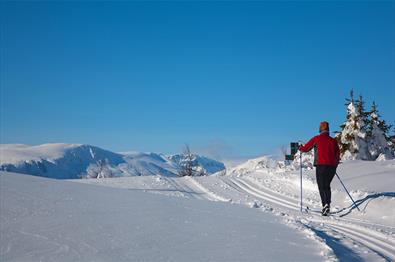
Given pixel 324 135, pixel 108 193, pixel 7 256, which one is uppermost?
pixel 324 135

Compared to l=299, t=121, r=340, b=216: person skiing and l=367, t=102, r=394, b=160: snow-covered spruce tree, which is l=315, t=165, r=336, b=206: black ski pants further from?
l=367, t=102, r=394, b=160: snow-covered spruce tree

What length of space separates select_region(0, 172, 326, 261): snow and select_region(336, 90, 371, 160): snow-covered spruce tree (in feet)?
91.6

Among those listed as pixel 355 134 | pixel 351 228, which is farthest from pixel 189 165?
pixel 351 228

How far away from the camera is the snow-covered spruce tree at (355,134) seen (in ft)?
113

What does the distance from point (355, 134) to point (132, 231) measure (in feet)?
104

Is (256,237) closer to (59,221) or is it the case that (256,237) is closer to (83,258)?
(83,258)

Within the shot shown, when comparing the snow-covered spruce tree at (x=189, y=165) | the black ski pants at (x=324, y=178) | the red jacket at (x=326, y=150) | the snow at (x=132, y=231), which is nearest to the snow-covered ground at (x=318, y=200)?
the black ski pants at (x=324, y=178)

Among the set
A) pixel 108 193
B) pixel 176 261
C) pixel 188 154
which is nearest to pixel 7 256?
pixel 176 261

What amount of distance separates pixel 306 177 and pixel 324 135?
17.3ft

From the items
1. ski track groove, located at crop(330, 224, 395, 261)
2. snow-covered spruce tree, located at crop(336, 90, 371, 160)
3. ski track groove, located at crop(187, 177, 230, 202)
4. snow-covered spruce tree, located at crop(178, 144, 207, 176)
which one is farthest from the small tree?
ski track groove, located at crop(330, 224, 395, 261)

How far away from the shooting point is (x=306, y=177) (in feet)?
54.3

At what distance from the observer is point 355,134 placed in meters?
34.7

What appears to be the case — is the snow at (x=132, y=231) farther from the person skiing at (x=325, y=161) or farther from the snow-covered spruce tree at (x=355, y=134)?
the snow-covered spruce tree at (x=355, y=134)

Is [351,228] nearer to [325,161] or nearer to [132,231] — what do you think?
[325,161]
